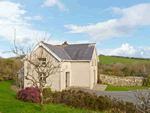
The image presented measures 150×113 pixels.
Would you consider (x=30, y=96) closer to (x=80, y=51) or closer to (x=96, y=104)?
(x=96, y=104)

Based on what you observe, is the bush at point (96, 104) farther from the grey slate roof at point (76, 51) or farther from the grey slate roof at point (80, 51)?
the grey slate roof at point (80, 51)

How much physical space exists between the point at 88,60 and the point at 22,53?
38.0ft

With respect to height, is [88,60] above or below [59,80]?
above

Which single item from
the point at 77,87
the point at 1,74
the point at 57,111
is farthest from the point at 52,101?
the point at 1,74

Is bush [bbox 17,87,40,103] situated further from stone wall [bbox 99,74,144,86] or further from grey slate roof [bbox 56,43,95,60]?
stone wall [bbox 99,74,144,86]

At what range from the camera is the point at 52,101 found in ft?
37.3

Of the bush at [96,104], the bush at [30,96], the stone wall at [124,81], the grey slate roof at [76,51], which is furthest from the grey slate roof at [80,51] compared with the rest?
the bush at [30,96]

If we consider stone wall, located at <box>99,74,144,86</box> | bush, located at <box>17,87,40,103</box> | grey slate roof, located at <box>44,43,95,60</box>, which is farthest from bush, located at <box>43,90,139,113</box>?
stone wall, located at <box>99,74,144,86</box>

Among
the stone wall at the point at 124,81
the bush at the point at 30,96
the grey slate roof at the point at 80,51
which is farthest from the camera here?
the stone wall at the point at 124,81

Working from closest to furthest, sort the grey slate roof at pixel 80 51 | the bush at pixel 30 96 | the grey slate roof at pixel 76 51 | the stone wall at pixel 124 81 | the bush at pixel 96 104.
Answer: the bush at pixel 96 104
the bush at pixel 30 96
the grey slate roof at pixel 76 51
the grey slate roof at pixel 80 51
the stone wall at pixel 124 81

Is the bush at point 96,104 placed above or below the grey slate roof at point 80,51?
below

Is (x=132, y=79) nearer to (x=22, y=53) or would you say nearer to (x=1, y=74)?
(x=22, y=53)

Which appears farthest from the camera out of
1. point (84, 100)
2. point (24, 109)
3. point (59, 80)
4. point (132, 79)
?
point (132, 79)

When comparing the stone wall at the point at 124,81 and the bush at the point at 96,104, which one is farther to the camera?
the stone wall at the point at 124,81
